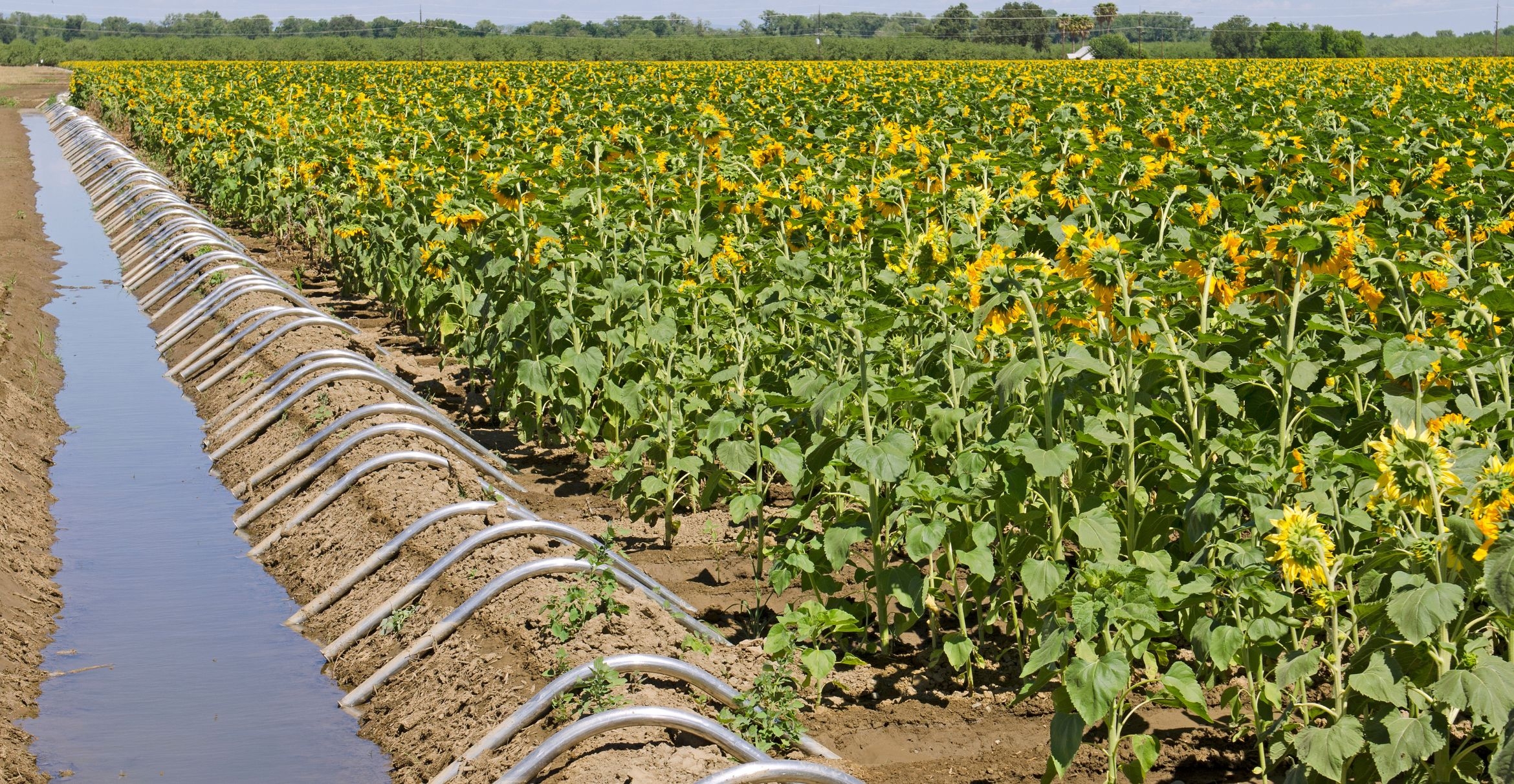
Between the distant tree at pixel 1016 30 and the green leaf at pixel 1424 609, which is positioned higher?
→ the distant tree at pixel 1016 30

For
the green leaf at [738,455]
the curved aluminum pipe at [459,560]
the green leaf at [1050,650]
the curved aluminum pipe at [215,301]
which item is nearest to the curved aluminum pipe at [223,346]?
the curved aluminum pipe at [215,301]

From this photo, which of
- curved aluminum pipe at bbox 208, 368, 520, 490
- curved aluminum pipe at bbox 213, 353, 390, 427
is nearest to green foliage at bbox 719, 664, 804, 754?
curved aluminum pipe at bbox 208, 368, 520, 490

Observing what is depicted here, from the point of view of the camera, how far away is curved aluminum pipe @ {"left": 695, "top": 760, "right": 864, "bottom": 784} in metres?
3.52

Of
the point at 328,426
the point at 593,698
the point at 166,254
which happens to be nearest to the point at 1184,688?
the point at 593,698

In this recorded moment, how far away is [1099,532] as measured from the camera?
167 inches

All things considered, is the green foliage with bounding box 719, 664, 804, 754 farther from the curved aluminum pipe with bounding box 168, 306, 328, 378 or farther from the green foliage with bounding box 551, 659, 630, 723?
the curved aluminum pipe with bounding box 168, 306, 328, 378

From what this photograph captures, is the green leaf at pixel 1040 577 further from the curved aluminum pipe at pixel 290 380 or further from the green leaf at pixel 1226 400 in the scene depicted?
the curved aluminum pipe at pixel 290 380

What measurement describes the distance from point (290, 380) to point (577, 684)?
179 inches

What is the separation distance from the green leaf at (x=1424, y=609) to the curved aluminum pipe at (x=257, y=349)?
7413 mm

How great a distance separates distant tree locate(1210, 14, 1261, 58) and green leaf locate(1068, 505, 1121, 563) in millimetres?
70936

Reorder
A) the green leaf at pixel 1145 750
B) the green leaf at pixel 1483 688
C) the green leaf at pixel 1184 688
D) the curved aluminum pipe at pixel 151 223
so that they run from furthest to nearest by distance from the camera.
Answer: the curved aluminum pipe at pixel 151 223 → the green leaf at pixel 1145 750 → the green leaf at pixel 1184 688 → the green leaf at pixel 1483 688

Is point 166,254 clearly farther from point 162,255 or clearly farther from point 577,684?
point 577,684

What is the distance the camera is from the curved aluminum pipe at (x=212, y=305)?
10602 millimetres

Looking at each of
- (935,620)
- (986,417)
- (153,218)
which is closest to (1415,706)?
(935,620)
